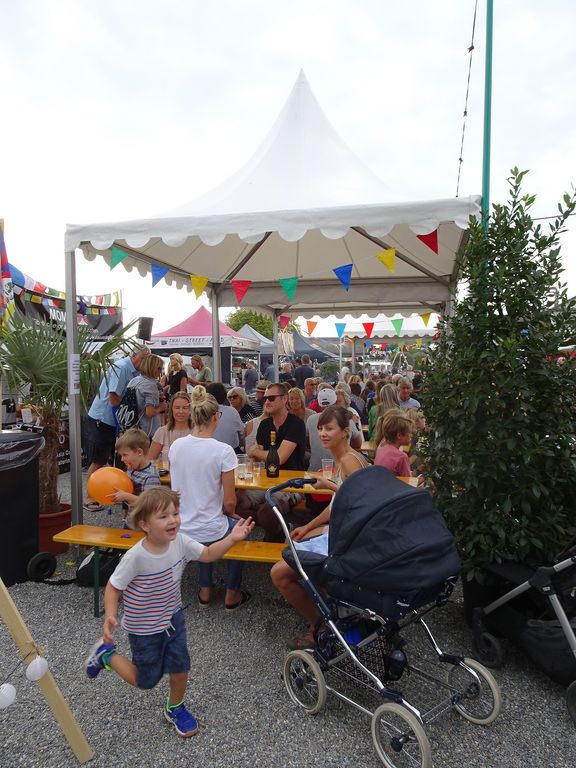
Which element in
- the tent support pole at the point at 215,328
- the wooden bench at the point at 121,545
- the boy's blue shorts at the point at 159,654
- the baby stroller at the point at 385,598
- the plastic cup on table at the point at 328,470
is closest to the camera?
the baby stroller at the point at 385,598

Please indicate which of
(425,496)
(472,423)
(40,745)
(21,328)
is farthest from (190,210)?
(40,745)

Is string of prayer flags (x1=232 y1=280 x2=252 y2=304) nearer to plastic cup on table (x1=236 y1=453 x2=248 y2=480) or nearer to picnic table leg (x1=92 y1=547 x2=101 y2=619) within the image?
plastic cup on table (x1=236 y1=453 x2=248 y2=480)

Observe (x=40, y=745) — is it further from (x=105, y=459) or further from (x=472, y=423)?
(x=105, y=459)

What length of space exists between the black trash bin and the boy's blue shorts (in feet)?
6.82

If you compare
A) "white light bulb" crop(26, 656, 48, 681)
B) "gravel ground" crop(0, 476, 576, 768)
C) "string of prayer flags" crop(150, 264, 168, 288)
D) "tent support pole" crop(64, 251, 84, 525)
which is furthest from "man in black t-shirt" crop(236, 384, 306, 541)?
"white light bulb" crop(26, 656, 48, 681)

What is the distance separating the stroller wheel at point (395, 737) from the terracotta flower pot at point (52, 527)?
3.29m

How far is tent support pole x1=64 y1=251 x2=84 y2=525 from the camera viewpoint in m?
4.54

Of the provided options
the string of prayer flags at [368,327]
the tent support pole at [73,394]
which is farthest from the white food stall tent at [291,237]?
the string of prayer flags at [368,327]

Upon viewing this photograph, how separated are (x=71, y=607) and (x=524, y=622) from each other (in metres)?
2.89

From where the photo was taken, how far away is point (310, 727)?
8.10ft

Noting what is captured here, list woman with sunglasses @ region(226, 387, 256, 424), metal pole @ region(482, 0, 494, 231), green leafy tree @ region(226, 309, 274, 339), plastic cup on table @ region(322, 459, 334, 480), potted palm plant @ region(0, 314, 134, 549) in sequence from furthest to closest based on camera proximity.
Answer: green leafy tree @ region(226, 309, 274, 339) < woman with sunglasses @ region(226, 387, 256, 424) < potted palm plant @ region(0, 314, 134, 549) < plastic cup on table @ region(322, 459, 334, 480) < metal pole @ region(482, 0, 494, 231)

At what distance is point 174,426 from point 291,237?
78.0 inches

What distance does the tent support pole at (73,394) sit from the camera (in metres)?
4.54

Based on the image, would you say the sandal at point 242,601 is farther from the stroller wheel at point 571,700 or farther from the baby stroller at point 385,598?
the stroller wheel at point 571,700
